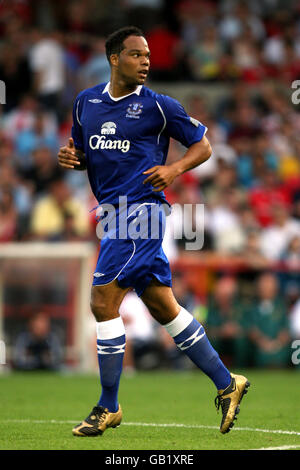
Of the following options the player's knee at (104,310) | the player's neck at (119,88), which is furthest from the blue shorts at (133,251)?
the player's neck at (119,88)

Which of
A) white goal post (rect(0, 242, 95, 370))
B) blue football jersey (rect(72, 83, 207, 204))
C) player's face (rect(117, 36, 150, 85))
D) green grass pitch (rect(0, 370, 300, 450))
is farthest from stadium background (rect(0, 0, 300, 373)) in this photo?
player's face (rect(117, 36, 150, 85))

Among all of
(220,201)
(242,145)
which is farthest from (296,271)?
(242,145)

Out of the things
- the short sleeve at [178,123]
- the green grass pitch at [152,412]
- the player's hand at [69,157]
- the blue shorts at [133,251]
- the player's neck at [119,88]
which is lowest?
the green grass pitch at [152,412]

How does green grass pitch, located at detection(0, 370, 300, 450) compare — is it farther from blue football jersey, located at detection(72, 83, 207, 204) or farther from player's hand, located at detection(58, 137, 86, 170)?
player's hand, located at detection(58, 137, 86, 170)

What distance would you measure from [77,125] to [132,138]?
0.47 m

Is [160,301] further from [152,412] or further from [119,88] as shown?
[152,412]

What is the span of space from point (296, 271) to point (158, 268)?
746 centimetres

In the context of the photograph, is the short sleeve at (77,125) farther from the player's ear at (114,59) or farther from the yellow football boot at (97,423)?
the yellow football boot at (97,423)

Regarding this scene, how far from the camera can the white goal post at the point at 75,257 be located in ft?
41.4

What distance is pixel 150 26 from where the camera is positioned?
18.6m

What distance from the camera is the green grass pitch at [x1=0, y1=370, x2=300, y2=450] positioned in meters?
5.53

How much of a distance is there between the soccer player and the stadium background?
6601 millimetres

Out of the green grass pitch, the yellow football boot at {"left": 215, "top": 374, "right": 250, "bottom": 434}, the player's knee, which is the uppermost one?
the player's knee

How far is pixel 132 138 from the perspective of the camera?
5977 millimetres
